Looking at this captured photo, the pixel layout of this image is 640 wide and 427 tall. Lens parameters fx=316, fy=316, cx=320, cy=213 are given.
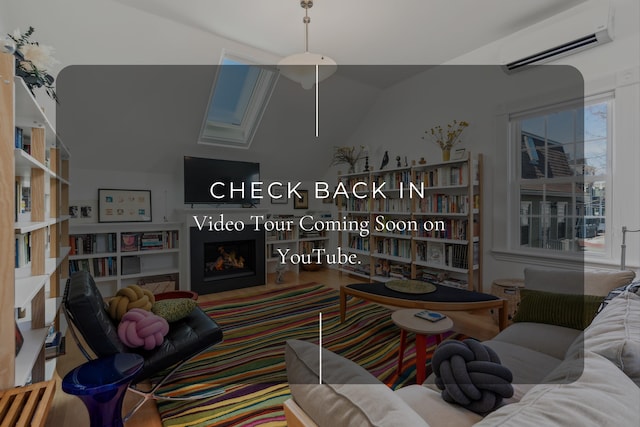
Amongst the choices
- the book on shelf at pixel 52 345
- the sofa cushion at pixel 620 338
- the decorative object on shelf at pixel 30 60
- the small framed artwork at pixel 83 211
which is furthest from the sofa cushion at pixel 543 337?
the small framed artwork at pixel 83 211

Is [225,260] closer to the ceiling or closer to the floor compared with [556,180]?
closer to the floor

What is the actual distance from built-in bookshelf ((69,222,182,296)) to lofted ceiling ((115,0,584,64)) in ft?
7.31

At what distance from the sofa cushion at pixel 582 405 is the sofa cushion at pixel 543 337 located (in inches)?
40.0

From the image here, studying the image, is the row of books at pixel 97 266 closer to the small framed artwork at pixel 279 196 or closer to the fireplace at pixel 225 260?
the fireplace at pixel 225 260

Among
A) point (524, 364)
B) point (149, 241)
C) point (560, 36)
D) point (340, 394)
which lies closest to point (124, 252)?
point (149, 241)

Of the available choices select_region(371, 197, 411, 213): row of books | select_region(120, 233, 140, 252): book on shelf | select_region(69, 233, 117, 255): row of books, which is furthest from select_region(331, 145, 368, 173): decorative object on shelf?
select_region(69, 233, 117, 255): row of books

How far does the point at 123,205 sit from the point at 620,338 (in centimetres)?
420

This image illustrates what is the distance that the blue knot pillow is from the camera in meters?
0.87

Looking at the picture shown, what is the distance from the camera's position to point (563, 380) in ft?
2.35

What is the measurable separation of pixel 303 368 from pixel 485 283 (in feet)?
9.81

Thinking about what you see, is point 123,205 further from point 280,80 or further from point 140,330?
point 140,330

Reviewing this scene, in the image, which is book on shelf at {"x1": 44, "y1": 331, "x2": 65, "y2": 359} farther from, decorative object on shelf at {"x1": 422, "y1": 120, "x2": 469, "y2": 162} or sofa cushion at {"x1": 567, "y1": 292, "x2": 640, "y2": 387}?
decorative object on shelf at {"x1": 422, "y1": 120, "x2": 469, "y2": 162}

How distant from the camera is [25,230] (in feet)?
3.80

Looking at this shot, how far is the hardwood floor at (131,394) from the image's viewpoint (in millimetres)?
1559
